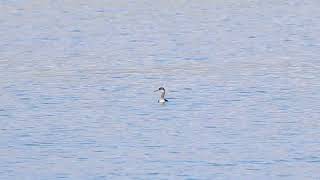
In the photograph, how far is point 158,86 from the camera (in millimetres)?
22516

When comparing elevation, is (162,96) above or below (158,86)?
below

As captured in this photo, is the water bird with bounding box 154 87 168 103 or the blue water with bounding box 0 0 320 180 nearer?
the blue water with bounding box 0 0 320 180

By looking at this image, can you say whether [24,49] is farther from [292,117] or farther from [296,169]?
[296,169]

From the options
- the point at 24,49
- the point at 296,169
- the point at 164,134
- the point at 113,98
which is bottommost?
the point at 296,169

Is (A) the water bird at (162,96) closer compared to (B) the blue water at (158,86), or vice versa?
(B) the blue water at (158,86)

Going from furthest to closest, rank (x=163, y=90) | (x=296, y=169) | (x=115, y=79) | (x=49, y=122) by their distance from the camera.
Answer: (x=115, y=79) < (x=163, y=90) < (x=49, y=122) < (x=296, y=169)

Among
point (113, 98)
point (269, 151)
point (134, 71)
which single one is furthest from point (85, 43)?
point (269, 151)

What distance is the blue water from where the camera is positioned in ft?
55.7

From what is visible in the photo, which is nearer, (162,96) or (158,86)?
(162,96)

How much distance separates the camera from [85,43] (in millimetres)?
27109

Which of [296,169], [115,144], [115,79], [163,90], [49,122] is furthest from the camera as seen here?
[115,79]

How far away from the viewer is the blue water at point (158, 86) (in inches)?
668

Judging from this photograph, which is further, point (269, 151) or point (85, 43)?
point (85, 43)

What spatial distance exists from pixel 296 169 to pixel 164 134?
9.04 ft
